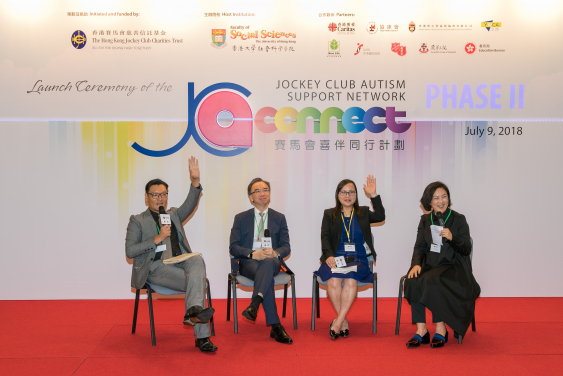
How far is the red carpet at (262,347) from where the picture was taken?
3057mm

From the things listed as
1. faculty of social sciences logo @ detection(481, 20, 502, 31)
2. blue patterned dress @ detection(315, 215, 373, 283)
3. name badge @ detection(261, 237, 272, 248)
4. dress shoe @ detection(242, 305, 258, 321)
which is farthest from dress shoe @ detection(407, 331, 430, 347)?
faculty of social sciences logo @ detection(481, 20, 502, 31)

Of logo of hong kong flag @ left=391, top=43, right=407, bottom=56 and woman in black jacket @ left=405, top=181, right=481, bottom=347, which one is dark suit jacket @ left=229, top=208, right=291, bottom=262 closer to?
woman in black jacket @ left=405, top=181, right=481, bottom=347

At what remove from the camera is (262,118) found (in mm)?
4922

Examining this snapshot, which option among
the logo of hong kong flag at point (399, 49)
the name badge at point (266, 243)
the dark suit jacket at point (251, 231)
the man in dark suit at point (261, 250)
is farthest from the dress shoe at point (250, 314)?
the logo of hong kong flag at point (399, 49)

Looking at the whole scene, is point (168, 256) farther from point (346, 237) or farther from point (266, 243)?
point (346, 237)

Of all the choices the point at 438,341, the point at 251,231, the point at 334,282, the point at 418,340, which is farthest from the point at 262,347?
the point at 438,341

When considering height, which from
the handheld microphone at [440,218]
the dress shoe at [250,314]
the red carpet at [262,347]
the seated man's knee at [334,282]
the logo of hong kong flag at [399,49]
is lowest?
the red carpet at [262,347]

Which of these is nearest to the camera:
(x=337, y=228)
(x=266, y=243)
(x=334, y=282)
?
(x=334, y=282)

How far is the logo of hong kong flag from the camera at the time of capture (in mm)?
4910

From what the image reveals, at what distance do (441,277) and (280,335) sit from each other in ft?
4.44

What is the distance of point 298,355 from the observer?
3.30 metres

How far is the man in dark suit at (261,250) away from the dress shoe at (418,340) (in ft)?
3.03

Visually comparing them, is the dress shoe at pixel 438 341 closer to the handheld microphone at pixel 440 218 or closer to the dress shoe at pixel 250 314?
the handheld microphone at pixel 440 218

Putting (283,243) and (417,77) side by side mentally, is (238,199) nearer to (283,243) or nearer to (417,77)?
(283,243)
